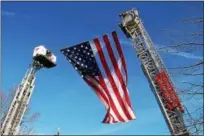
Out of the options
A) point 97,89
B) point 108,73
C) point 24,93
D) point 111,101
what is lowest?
point 111,101

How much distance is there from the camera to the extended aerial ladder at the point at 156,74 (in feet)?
55.8

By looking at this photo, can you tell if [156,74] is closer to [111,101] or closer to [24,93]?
[111,101]

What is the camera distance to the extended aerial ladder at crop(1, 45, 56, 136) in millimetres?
20586

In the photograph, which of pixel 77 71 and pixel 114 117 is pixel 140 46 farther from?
pixel 114 117

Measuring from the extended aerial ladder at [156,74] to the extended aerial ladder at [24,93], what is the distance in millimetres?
6690

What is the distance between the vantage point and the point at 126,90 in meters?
15.7

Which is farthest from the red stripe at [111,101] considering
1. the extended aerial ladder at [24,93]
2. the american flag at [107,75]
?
the extended aerial ladder at [24,93]

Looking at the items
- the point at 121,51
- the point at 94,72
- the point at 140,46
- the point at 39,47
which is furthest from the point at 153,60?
the point at 39,47

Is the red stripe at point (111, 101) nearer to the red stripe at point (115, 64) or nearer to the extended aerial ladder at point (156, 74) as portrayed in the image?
the red stripe at point (115, 64)

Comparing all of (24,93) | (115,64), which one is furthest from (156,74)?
(24,93)

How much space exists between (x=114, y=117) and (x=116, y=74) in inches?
85.8

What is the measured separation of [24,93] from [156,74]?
9.26 metres

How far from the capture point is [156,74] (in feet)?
59.6

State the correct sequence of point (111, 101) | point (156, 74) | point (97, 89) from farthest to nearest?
point (156, 74) → point (97, 89) → point (111, 101)
